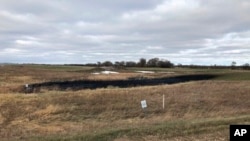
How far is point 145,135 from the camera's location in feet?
36.1

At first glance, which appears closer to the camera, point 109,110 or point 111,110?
point 111,110

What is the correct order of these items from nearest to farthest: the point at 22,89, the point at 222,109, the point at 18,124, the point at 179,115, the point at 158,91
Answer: the point at 18,124
the point at 179,115
the point at 222,109
the point at 158,91
the point at 22,89

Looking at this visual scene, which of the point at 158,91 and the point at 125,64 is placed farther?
the point at 125,64

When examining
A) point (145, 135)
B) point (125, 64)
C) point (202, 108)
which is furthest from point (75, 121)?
point (125, 64)

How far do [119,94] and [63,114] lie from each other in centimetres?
747

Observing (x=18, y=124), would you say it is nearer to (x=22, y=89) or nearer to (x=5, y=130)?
(x=5, y=130)

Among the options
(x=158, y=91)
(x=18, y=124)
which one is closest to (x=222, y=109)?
(x=158, y=91)

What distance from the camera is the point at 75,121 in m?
21.7

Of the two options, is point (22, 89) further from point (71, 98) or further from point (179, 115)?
point (179, 115)

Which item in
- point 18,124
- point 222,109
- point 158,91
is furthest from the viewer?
point 158,91

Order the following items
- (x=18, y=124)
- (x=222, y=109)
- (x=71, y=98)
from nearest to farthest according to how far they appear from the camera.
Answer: (x=18, y=124)
(x=222, y=109)
(x=71, y=98)

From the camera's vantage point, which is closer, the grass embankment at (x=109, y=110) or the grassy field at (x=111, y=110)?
the grassy field at (x=111, y=110)

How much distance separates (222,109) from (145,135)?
14387 mm

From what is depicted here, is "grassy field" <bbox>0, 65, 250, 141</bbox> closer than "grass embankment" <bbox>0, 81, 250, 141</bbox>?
Yes
